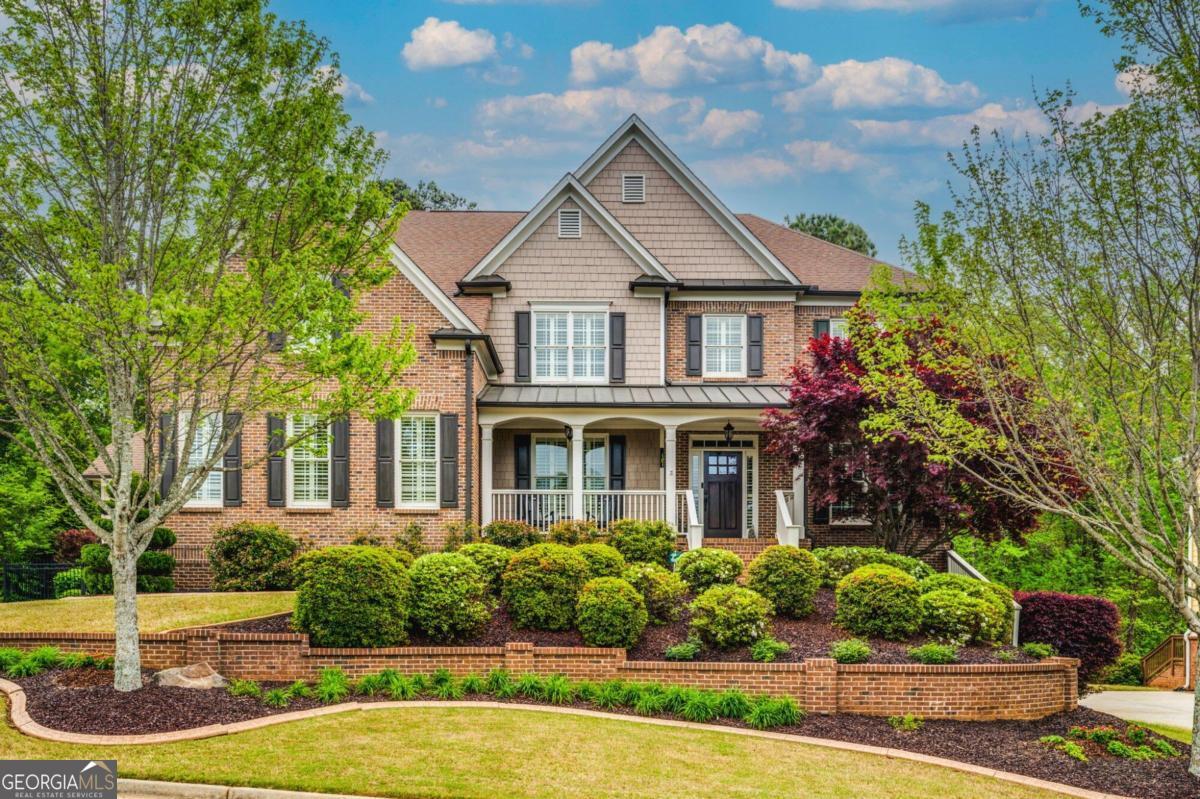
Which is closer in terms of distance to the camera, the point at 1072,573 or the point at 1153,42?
the point at 1153,42

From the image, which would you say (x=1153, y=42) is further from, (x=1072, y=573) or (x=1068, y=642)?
(x=1072, y=573)

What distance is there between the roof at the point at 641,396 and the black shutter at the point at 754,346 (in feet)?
1.55

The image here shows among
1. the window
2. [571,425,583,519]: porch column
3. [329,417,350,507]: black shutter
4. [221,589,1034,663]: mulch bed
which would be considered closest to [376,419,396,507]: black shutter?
the window

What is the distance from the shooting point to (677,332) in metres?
21.9

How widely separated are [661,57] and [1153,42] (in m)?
18.9

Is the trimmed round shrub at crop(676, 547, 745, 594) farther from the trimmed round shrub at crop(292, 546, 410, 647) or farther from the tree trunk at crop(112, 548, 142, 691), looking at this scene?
the tree trunk at crop(112, 548, 142, 691)

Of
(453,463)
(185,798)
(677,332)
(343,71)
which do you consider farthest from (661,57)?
(185,798)

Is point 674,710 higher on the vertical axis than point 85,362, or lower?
lower

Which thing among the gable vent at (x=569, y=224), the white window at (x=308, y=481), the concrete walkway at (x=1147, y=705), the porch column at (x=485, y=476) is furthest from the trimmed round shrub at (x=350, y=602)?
the gable vent at (x=569, y=224)

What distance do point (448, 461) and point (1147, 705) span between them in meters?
13.3

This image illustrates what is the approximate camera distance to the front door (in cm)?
2138

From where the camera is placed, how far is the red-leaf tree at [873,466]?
15.6m

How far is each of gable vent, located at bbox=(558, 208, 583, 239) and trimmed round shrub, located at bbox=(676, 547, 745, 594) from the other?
9.40 metres

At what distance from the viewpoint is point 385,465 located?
17.8 meters
